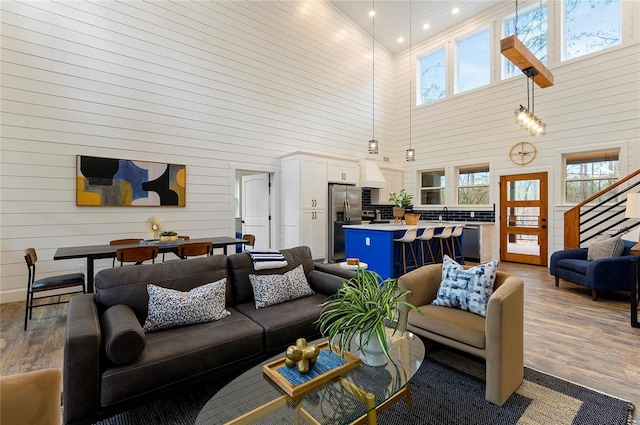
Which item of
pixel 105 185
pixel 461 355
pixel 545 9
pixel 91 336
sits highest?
pixel 545 9

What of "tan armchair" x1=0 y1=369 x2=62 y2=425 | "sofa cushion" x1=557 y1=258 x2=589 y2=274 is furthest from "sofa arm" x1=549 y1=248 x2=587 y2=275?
"tan armchair" x1=0 y1=369 x2=62 y2=425

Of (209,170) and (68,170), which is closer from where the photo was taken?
(68,170)

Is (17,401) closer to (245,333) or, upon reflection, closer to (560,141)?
(245,333)

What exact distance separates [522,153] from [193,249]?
694 centimetres

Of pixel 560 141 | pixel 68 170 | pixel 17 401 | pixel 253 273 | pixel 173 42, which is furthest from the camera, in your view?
pixel 560 141

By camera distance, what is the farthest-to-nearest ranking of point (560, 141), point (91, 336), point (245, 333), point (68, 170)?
point (560, 141), point (68, 170), point (245, 333), point (91, 336)

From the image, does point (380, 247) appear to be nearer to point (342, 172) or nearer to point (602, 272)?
point (342, 172)

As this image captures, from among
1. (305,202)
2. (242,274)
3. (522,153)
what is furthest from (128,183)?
(522,153)

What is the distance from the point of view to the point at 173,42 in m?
5.33

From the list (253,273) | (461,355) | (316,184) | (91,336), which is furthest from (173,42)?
(461,355)

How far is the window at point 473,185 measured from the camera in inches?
293

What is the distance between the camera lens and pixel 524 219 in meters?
6.76

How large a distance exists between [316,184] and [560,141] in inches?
200

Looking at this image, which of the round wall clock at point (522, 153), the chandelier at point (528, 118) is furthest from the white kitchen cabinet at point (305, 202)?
the round wall clock at point (522, 153)
